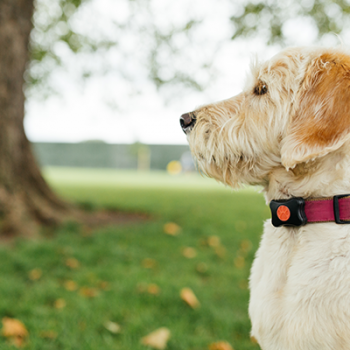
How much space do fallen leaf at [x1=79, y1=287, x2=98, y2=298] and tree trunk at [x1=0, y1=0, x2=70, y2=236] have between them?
1.87 m

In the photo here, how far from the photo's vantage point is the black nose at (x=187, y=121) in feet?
6.56

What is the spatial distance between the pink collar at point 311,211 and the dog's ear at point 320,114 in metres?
0.21

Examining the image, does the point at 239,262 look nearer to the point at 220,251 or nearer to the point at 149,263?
the point at 220,251

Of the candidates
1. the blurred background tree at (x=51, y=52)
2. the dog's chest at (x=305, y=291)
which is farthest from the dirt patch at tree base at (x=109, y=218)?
the dog's chest at (x=305, y=291)

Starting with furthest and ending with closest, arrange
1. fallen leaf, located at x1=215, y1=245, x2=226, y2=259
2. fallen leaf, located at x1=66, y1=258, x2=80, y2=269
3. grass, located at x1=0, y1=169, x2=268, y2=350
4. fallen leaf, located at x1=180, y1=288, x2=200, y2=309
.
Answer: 1. fallen leaf, located at x1=215, y1=245, x2=226, y2=259
2. fallen leaf, located at x1=66, y1=258, x2=80, y2=269
3. fallen leaf, located at x1=180, y1=288, x2=200, y2=309
4. grass, located at x1=0, y1=169, x2=268, y2=350

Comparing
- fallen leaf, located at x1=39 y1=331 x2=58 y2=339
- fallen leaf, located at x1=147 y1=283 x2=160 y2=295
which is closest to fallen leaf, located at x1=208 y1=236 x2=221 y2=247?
fallen leaf, located at x1=147 y1=283 x2=160 y2=295

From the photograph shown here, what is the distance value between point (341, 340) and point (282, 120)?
1.05 m

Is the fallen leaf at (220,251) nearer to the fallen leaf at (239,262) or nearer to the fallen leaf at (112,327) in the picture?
the fallen leaf at (239,262)

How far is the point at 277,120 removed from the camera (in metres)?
1.81

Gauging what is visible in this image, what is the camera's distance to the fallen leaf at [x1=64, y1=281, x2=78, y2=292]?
364 centimetres

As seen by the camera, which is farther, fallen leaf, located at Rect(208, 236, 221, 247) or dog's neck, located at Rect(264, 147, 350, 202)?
fallen leaf, located at Rect(208, 236, 221, 247)

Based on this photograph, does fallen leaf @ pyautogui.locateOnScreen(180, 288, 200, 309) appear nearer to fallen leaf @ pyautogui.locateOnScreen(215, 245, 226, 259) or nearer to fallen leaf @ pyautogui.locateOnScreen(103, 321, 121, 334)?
fallen leaf @ pyautogui.locateOnScreen(103, 321, 121, 334)

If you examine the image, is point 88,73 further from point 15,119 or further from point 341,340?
point 341,340

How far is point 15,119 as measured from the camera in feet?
17.8
